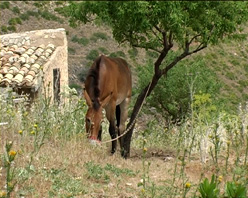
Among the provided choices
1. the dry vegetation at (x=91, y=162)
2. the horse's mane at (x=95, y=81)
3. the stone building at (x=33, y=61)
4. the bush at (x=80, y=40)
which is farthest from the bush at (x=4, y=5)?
the horse's mane at (x=95, y=81)

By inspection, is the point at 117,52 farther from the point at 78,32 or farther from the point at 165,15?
the point at 165,15

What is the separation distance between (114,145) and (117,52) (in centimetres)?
2558

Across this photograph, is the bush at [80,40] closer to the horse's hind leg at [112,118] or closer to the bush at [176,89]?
the bush at [176,89]

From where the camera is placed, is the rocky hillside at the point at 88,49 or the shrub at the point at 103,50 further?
the shrub at the point at 103,50

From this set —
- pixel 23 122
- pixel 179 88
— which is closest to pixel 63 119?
pixel 23 122

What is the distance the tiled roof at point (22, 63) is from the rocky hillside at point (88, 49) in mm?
13995

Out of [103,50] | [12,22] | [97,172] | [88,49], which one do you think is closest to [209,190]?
[97,172]

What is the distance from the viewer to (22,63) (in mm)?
14258

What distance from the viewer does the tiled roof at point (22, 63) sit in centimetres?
1312

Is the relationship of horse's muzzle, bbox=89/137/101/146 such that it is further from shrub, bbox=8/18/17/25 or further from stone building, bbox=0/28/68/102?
shrub, bbox=8/18/17/25

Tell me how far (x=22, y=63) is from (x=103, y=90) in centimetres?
786

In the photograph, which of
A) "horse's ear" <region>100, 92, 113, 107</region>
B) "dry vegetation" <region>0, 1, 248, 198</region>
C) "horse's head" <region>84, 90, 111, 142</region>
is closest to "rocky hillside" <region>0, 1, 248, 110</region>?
"dry vegetation" <region>0, 1, 248, 198</region>

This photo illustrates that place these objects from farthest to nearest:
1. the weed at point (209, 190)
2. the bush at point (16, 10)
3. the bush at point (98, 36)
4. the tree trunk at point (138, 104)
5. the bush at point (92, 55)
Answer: the bush at point (16, 10), the bush at point (98, 36), the bush at point (92, 55), the tree trunk at point (138, 104), the weed at point (209, 190)

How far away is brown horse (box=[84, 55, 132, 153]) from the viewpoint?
22.3 ft
